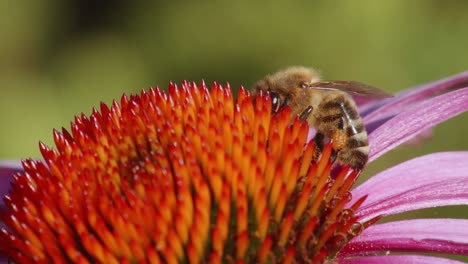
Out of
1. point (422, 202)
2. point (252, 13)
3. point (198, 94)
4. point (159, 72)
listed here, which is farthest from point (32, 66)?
point (422, 202)

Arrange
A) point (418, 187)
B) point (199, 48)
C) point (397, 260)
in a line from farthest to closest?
point (199, 48) → point (418, 187) → point (397, 260)

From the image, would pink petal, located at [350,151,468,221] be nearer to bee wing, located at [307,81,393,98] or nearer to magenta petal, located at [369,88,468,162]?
magenta petal, located at [369,88,468,162]

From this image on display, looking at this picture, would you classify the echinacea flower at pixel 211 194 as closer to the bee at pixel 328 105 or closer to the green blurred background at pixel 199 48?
the bee at pixel 328 105

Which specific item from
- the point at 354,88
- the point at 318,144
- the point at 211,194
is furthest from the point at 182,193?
the point at 354,88

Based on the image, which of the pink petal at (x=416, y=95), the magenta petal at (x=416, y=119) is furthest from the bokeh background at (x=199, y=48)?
the magenta petal at (x=416, y=119)

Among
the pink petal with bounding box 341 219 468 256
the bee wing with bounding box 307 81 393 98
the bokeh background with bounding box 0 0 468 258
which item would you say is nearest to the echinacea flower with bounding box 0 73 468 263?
the pink petal with bounding box 341 219 468 256

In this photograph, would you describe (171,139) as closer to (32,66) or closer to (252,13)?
(252,13)

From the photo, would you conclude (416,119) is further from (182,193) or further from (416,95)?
(182,193)
